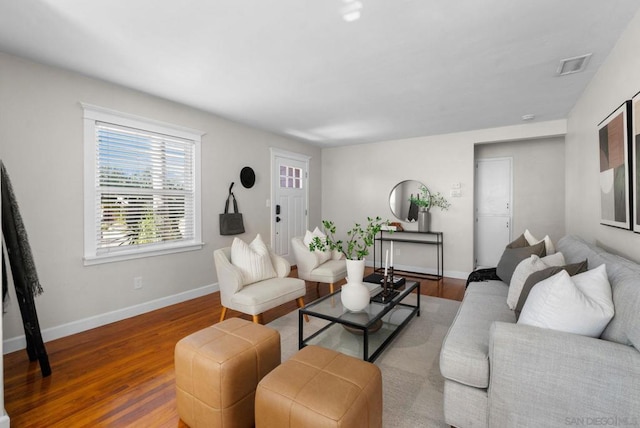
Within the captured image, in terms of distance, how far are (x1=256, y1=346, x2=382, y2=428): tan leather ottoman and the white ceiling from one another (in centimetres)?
201

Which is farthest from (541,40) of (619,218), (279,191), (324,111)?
(279,191)

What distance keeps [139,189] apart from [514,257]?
381cm

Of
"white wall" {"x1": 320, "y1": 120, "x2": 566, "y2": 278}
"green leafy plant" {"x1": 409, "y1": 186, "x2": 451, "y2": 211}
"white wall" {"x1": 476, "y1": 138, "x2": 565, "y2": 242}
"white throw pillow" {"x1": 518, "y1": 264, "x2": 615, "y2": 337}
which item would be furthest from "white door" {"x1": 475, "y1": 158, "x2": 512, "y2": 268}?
"white throw pillow" {"x1": 518, "y1": 264, "x2": 615, "y2": 337}

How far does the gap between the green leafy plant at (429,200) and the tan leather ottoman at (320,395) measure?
4007 millimetres

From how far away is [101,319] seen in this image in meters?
2.86

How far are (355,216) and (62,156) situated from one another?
14.5 ft

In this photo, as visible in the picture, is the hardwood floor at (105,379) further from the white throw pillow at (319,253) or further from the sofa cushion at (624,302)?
the sofa cushion at (624,302)

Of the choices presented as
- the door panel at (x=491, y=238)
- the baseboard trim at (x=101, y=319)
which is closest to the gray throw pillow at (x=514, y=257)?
the door panel at (x=491, y=238)

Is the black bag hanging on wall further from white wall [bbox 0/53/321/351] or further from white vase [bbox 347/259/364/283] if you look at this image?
white vase [bbox 347/259/364/283]

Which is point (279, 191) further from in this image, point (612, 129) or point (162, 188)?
point (612, 129)

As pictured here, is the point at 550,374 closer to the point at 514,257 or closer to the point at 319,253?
the point at 514,257

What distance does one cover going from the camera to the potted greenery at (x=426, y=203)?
4945 millimetres

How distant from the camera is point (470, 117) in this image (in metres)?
3.98

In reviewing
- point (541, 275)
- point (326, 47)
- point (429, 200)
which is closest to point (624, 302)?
point (541, 275)
